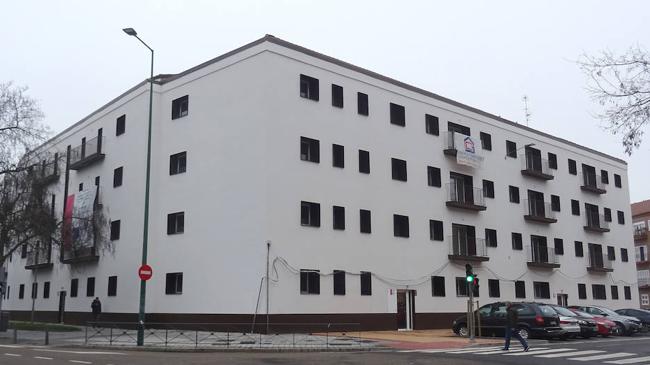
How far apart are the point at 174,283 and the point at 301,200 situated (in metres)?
7.98

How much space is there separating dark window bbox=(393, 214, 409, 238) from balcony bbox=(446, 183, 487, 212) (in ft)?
13.0

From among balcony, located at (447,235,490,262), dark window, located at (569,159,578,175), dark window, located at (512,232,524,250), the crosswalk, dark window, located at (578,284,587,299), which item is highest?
dark window, located at (569,159,578,175)

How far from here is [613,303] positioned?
50.9 metres

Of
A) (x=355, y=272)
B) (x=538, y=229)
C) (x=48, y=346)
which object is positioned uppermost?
(x=538, y=229)

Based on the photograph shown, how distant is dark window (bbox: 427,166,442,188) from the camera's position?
37.6 meters

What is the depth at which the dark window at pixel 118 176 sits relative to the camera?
124 ft

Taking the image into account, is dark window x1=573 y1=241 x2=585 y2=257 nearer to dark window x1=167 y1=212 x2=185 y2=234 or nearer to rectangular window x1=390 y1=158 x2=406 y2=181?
rectangular window x1=390 y1=158 x2=406 y2=181

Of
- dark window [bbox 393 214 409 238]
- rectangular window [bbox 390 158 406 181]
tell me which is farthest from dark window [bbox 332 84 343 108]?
dark window [bbox 393 214 409 238]

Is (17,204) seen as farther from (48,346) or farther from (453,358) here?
(453,358)

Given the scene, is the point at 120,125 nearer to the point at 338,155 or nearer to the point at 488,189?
the point at 338,155

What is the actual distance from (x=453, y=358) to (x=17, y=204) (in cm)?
2477

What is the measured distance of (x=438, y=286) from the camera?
3628 centimetres

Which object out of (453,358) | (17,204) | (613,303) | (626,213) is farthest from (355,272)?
(626,213)

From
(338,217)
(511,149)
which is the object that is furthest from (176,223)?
(511,149)
